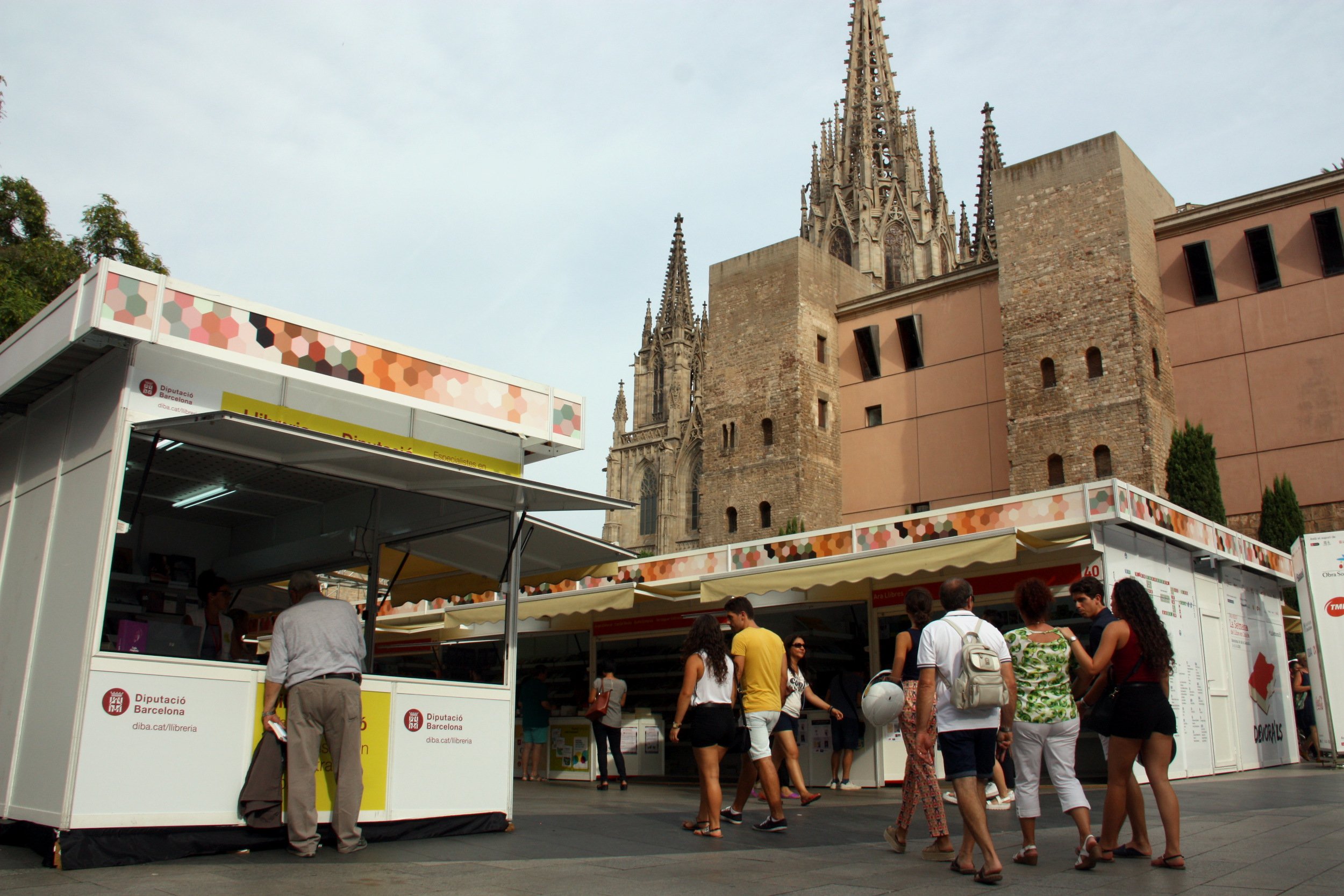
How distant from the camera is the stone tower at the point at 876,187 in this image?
62000mm

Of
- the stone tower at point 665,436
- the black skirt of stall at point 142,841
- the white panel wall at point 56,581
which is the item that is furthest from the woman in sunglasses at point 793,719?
the stone tower at point 665,436

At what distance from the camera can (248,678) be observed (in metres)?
5.75

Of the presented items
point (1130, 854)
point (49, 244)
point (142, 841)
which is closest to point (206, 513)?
point (142, 841)

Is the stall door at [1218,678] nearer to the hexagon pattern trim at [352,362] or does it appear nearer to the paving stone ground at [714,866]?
the paving stone ground at [714,866]

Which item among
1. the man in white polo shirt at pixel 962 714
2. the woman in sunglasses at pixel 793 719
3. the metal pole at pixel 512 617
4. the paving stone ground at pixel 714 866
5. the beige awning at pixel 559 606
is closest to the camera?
the paving stone ground at pixel 714 866

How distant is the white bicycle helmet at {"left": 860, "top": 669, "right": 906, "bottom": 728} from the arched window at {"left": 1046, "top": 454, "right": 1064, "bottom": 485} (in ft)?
65.4

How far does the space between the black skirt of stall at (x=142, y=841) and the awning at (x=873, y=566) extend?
5564mm

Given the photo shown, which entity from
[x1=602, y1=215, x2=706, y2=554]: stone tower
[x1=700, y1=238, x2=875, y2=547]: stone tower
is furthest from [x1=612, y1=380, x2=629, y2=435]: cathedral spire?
[x1=700, y1=238, x2=875, y2=547]: stone tower

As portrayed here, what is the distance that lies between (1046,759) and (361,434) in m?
4.52

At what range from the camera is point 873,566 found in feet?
→ 34.4

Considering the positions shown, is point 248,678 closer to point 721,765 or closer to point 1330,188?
point 721,765

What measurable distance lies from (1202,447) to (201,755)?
75.5ft

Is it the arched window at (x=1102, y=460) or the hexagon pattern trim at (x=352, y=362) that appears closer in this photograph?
the hexagon pattern trim at (x=352, y=362)

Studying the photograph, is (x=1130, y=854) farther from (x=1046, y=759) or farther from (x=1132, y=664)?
(x=1132, y=664)
